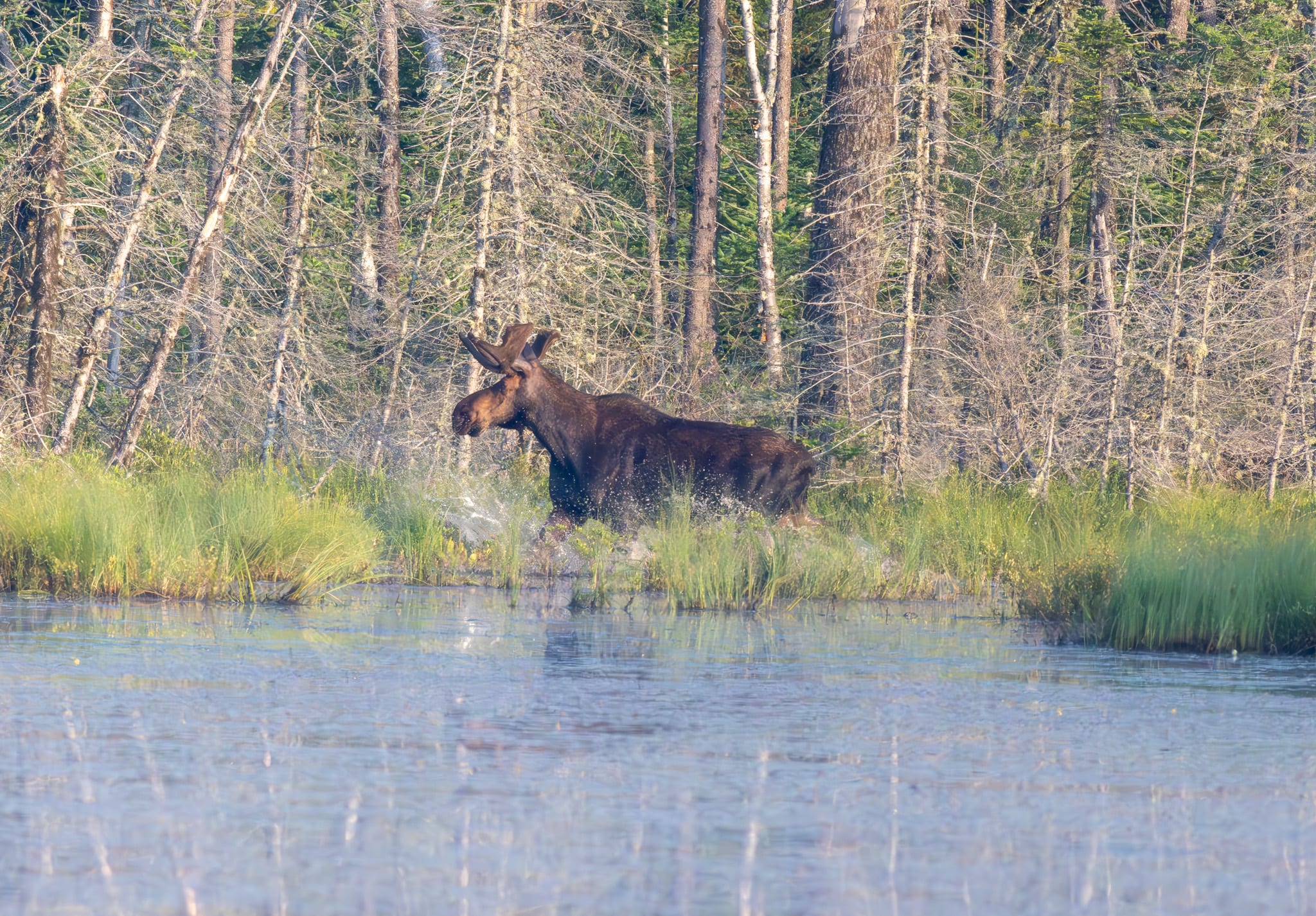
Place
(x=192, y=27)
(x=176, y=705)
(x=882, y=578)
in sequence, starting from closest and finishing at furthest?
(x=176, y=705) → (x=882, y=578) → (x=192, y=27)

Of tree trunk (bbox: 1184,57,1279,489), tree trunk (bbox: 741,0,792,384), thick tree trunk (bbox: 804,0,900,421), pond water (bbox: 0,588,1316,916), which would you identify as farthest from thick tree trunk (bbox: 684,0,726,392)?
pond water (bbox: 0,588,1316,916)

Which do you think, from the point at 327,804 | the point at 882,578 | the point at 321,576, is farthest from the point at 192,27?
the point at 327,804

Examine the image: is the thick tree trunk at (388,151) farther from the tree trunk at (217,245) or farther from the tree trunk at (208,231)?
the tree trunk at (208,231)

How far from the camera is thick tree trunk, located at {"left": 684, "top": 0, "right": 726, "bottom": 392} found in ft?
84.9

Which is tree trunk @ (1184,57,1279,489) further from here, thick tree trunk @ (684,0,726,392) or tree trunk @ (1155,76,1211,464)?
thick tree trunk @ (684,0,726,392)

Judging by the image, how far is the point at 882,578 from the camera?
12727mm

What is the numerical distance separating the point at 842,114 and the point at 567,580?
717cm

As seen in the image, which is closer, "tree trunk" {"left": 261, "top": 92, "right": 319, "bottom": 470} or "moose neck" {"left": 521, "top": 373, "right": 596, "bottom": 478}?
"moose neck" {"left": 521, "top": 373, "right": 596, "bottom": 478}

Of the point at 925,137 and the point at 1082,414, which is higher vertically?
the point at 925,137

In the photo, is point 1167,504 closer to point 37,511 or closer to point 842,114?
point 842,114

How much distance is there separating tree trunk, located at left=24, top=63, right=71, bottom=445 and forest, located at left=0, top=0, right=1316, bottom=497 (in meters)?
0.03

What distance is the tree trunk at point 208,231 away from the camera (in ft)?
52.8

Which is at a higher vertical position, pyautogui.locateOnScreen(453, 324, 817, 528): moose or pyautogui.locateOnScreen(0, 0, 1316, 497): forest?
pyautogui.locateOnScreen(0, 0, 1316, 497): forest

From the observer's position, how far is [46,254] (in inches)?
629
